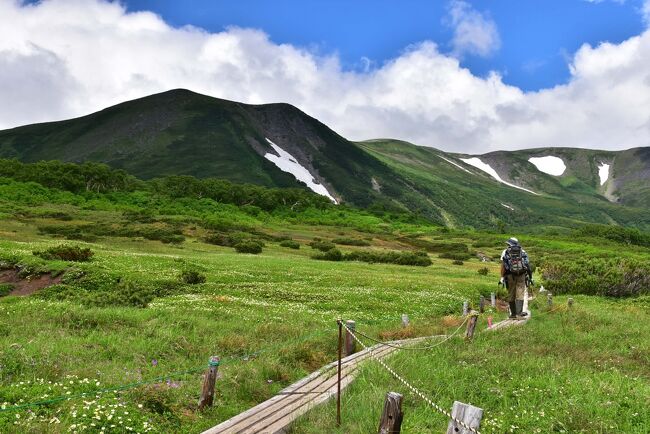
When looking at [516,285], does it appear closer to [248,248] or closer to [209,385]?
[209,385]

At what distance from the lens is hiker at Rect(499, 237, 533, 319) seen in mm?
20906

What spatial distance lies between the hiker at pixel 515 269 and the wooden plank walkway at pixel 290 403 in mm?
10025

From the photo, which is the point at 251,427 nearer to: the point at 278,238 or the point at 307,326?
the point at 307,326

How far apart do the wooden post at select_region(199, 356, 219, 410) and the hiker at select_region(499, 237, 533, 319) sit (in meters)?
14.4

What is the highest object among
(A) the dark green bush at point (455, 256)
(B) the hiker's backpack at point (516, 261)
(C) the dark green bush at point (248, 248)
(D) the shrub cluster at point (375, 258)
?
(B) the hiker's backpack at point (516, 261)

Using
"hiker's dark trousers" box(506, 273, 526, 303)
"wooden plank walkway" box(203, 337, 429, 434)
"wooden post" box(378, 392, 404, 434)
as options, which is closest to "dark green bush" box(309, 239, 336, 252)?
"hiker's dark trousers" box(506, 273, 526, 303)

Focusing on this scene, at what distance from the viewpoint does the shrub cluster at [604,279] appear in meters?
39.7

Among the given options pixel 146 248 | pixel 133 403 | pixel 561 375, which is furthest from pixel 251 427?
pixel 146 248

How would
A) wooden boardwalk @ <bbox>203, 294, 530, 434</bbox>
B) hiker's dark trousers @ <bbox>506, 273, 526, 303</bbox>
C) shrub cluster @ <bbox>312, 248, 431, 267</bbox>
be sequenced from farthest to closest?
shrub cluster @ <bbox>312, 248, 431, 267</bbox>
hiker's dark trousers @ <bbox>506, 273, 526, 303</bbox>
wooden boardwalk @ <bbox>203, 294, 530, 434</bbox>

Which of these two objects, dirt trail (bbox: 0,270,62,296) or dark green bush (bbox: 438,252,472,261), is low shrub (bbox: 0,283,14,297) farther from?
dark green bush (bbox: 438,252,472,261)

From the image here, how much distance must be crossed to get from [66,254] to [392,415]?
98.3 feet

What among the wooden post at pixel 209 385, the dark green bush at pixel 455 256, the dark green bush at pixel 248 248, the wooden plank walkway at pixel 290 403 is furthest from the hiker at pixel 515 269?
the dark green bush at pixel 455 256

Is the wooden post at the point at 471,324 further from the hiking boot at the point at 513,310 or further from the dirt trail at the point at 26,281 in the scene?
the dirt trail at the point at 26,281

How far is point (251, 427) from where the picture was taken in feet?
30.0
